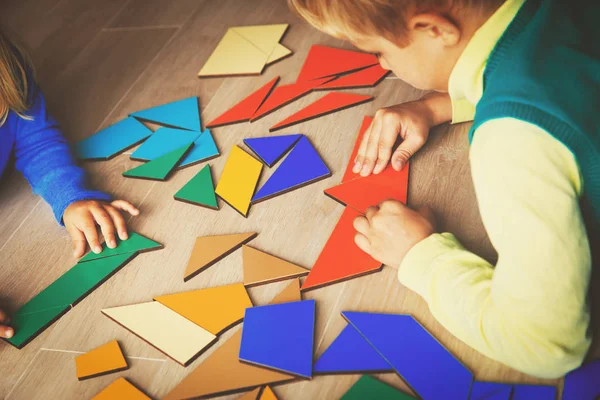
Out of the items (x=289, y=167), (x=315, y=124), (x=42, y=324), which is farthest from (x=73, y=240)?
(x=315, y=124)

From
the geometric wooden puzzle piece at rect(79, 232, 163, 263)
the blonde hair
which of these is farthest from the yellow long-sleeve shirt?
the blonde hair

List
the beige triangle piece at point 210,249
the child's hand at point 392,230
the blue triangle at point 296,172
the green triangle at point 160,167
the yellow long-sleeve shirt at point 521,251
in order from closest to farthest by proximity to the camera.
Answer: the yellow long-sleeve shirt at point 521,251
the child's hand at point 392,230
the beige triangle piece at point 210,249
the blue triangle at point 296,172
the green triangle at point 160,167

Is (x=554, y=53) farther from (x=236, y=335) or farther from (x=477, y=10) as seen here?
(x=236, y=335)

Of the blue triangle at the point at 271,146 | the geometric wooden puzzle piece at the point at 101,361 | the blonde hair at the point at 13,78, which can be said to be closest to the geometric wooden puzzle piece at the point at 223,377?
the geometric wooden puzzle piece at the point at 101,361

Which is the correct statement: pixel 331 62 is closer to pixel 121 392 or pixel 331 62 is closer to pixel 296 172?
pixel 296 172

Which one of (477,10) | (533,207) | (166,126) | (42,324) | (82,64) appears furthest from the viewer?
(82,64)

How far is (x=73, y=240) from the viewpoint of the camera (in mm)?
1283

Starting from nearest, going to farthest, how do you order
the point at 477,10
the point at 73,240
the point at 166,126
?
the point at 477,10 < the point at 73,240 < the point at 166,126

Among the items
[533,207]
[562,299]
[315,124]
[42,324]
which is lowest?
[42,324]

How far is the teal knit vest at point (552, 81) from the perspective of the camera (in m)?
0.69

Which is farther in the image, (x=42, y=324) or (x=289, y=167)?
(x=289, y=167)

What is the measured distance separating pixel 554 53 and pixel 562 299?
334 millimetres

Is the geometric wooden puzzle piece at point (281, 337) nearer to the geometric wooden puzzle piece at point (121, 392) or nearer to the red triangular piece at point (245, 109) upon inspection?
the geometric wooden puzzle piece at point (121, 392)

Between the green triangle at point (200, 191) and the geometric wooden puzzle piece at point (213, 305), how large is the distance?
243 millimetres
